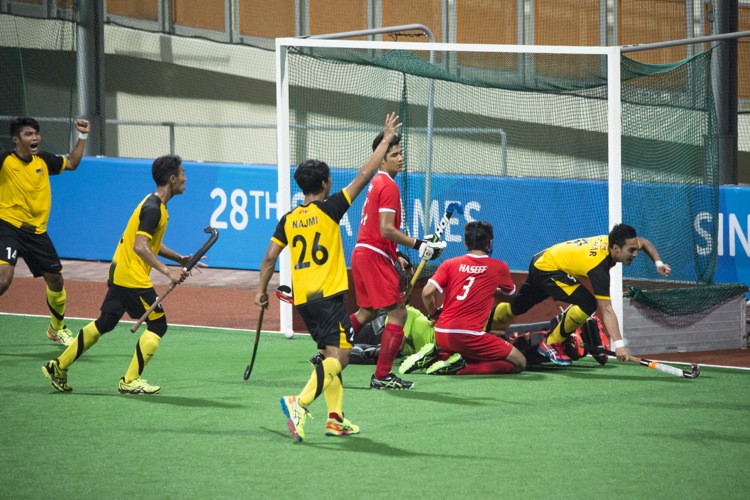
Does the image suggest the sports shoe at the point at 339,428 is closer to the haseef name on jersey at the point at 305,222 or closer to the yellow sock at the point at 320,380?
the yellow sock at the point at 320,380

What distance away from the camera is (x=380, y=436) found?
720cm

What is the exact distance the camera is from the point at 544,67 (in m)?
18.7

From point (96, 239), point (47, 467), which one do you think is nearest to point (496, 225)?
point (96, 239)

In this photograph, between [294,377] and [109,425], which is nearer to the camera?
[109,425]

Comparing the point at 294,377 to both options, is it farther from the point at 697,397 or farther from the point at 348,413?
the point at 697,397

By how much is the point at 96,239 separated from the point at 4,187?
6950 mm

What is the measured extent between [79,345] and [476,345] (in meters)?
3.22

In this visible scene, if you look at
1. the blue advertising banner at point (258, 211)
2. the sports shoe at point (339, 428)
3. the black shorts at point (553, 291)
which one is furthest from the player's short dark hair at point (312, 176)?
the blue advertising banner at point (258, 211)

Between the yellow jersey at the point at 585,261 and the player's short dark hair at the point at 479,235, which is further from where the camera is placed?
the player's short dark hair at the point at 479,235

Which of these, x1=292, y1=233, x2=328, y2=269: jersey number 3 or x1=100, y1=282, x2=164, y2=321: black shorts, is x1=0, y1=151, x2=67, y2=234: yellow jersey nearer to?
→ x1=100, y1=282, x2=164, y2=321: black shorts

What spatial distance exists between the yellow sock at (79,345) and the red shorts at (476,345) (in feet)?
9.35

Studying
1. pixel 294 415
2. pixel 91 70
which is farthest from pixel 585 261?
pixel 91 70

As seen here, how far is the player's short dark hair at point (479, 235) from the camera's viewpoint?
30.8 ft

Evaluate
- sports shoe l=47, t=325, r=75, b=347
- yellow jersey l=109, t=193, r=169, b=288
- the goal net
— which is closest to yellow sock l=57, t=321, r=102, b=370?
yellow jersey l=109, t=193, r=169, b=288
